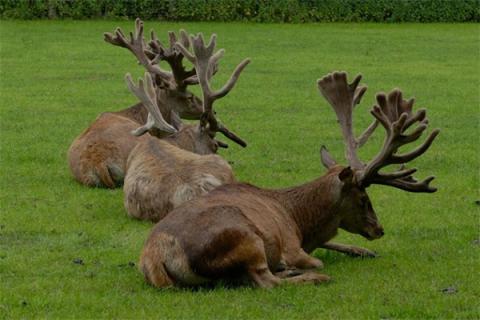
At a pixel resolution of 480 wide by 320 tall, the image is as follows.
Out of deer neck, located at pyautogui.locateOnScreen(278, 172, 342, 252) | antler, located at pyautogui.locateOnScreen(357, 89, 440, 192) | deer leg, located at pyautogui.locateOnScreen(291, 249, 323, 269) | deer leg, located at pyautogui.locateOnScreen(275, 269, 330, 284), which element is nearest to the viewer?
deer leg, located at pyautogui.locateOnScreen(275, 269, 330, 284)

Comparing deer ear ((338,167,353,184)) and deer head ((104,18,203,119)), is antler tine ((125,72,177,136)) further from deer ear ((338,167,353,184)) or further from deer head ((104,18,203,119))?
deer ear ((338,167,353,184))

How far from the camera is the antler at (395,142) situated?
8203mm

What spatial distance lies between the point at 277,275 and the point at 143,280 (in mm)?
950

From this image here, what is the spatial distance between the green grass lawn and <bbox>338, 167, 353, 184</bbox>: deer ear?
644mm

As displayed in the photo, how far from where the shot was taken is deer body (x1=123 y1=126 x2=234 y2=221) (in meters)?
9.82

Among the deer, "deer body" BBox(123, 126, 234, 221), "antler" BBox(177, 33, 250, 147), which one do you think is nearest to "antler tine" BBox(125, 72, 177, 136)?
the deer

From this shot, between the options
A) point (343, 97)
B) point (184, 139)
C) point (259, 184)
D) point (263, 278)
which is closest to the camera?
point (263, 278)

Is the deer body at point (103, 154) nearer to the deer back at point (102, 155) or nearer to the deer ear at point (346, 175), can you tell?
the deer back at point (102, 155)

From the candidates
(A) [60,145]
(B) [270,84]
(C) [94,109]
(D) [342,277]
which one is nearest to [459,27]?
(B) [270,84]

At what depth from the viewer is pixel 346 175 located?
8.39m

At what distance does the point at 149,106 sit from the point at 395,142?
13.6 ft

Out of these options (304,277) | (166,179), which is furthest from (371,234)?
(166,179)

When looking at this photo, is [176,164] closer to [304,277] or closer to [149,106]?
[149,106]

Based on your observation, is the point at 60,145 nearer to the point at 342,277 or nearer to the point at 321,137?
the point at 321,137
